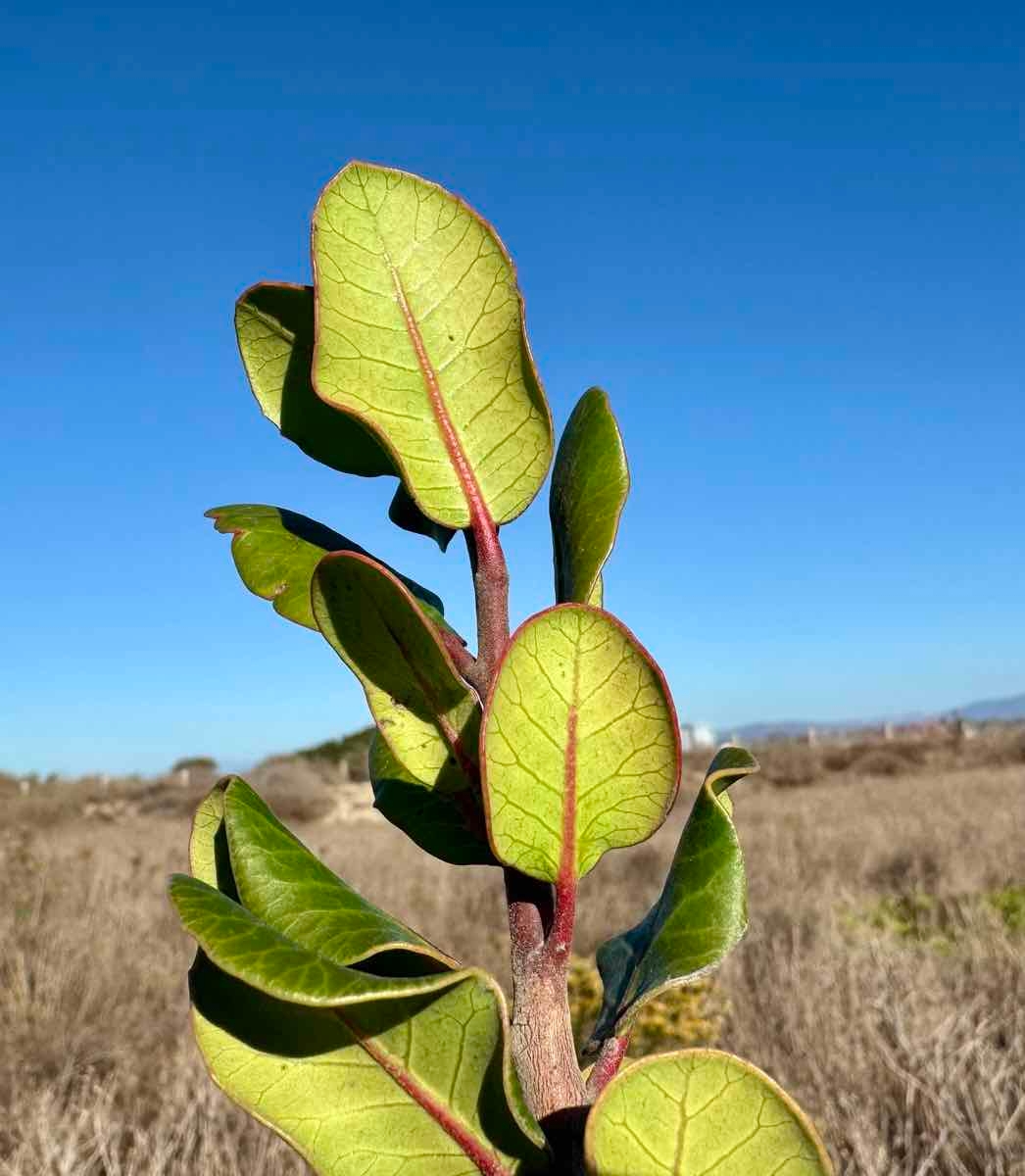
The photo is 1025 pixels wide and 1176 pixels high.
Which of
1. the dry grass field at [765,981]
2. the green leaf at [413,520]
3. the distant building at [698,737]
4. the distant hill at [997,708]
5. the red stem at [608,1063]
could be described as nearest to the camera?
the red stem at [608,1063]

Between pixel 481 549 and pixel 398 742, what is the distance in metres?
0.12

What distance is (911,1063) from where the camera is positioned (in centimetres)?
Result: 249

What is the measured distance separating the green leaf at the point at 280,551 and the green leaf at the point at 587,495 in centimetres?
9

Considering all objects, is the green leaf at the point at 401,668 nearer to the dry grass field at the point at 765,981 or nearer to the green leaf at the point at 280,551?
Answer: the green leaf at the point at 280,551

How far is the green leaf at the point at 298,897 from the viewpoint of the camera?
1.63 feet

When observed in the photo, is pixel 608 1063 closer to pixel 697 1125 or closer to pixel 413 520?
pixel 697 1125

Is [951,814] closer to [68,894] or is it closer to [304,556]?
[68,894]

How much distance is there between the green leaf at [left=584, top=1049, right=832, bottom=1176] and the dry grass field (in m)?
1.74

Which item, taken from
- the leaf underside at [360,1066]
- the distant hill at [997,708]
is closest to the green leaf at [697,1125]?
the leaf underside at [360,1066]

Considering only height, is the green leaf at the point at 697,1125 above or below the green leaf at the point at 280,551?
below

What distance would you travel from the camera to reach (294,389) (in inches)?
25.6

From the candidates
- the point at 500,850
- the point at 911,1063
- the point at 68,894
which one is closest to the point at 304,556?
the point at 500,850

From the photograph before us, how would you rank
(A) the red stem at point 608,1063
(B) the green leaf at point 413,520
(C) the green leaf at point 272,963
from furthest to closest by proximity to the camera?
(B) the green leaf at point 413,520, (A) the red stem at point 608,1063, (C) the green leaf at point 272,963

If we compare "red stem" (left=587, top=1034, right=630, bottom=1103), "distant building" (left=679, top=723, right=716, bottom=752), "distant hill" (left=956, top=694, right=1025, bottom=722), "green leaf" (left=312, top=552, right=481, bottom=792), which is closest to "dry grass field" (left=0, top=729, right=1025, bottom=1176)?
"red stem" (left=587, top=1034, right=630, bottom=1103)
